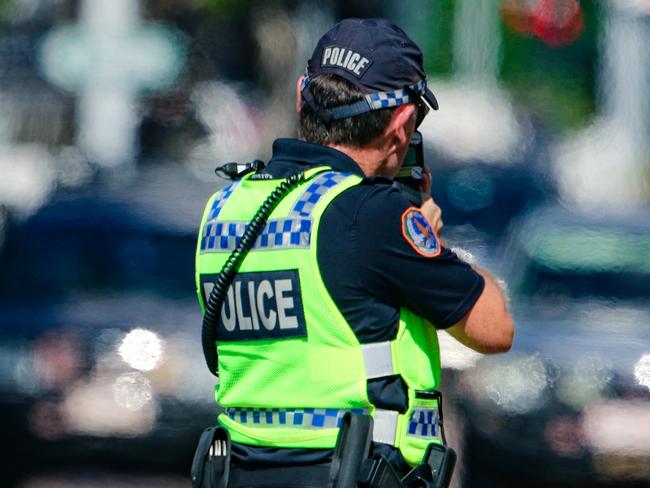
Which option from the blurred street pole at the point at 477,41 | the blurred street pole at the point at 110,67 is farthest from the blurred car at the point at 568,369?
the blurred street pole at the point at 110,67

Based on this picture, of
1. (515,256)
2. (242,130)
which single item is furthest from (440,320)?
(242,130)

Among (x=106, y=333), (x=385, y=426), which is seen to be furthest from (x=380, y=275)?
(x=106, y=333)

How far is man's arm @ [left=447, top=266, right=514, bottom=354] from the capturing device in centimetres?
268

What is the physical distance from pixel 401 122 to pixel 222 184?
210 centimetres

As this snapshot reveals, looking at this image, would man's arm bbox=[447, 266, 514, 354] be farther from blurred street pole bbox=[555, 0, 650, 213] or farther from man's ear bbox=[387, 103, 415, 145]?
blurred street pole bbox=[555, 0, 650, 213]

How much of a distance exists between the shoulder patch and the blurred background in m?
1.91

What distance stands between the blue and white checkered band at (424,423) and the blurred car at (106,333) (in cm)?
204

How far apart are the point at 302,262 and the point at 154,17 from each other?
2.44 m

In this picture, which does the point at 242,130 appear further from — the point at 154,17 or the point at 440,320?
the point at 440,320

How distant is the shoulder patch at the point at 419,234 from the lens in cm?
261

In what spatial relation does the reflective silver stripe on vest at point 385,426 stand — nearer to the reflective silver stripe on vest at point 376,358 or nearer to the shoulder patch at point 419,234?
the reflective silver stripe on vest at point 376,358

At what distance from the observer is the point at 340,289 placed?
260 centimetres

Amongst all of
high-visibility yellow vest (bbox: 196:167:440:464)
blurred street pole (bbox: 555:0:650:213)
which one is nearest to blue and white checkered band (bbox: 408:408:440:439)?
high-visibility yellow vest (bbox: 196:167:440:464)

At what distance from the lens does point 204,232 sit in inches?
113
